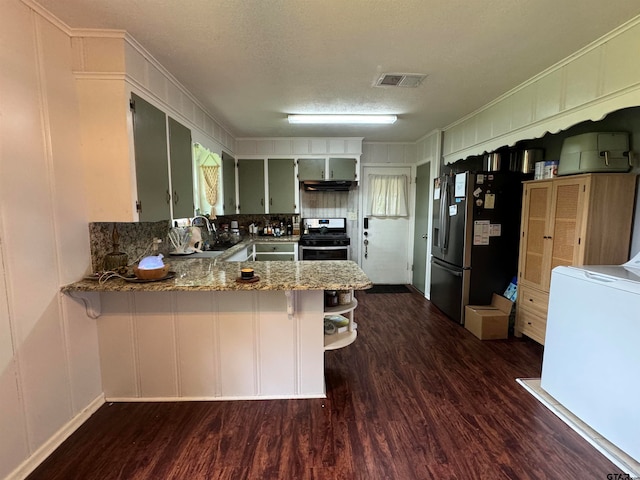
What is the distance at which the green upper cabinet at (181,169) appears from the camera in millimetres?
2578

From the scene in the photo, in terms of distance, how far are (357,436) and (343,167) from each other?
3.76 metres

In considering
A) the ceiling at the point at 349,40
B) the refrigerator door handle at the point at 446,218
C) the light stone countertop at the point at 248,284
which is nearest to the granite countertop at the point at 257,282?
the light stone countertop at the point at 248,284

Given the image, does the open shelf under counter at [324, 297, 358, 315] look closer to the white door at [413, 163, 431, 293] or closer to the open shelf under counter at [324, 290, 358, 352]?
the open shelf under counter at [324, 290, 358, 352]

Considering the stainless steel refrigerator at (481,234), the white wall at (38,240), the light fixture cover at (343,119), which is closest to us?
the white wall at (38,240)

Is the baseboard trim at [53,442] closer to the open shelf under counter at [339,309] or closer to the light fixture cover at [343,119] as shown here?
the open shelf under counter at [339,309]

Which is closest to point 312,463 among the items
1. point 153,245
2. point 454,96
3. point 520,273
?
point 153,245

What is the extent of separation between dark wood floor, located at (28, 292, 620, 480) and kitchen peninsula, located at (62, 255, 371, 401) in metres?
0.11

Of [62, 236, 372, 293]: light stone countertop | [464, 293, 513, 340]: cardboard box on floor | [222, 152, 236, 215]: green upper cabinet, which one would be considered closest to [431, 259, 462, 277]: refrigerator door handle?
[464, 293, 513, 340]: cardboard box on floor

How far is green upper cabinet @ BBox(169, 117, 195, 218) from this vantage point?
258 cm

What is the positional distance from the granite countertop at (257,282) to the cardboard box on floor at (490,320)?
1748mm

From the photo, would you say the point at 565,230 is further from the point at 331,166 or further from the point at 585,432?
the point at 331,166

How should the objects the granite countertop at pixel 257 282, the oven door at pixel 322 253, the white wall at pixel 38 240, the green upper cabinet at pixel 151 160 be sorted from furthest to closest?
the oven door at pixel 322 253 < the green upper cabinet at pixel 151 160 < the granite countertop at pixel 257 282 < the white wall at pixel 38 240

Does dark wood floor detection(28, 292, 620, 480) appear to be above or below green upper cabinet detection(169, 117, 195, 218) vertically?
below

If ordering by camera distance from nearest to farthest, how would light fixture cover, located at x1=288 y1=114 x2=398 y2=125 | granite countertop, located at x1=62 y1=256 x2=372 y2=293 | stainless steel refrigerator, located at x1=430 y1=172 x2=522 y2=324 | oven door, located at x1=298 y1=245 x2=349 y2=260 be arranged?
granite countertop, located at x1=62 y1=256 x2=372 y2=293
stainless steel refrigerator, located at x1=430 y1=172 x2=522 y2=324
light fixture cover, located at x1=288 y1=114 x2=398 y2=125
oven door, located at x1=298 y1=245 x2=349 y2=260
